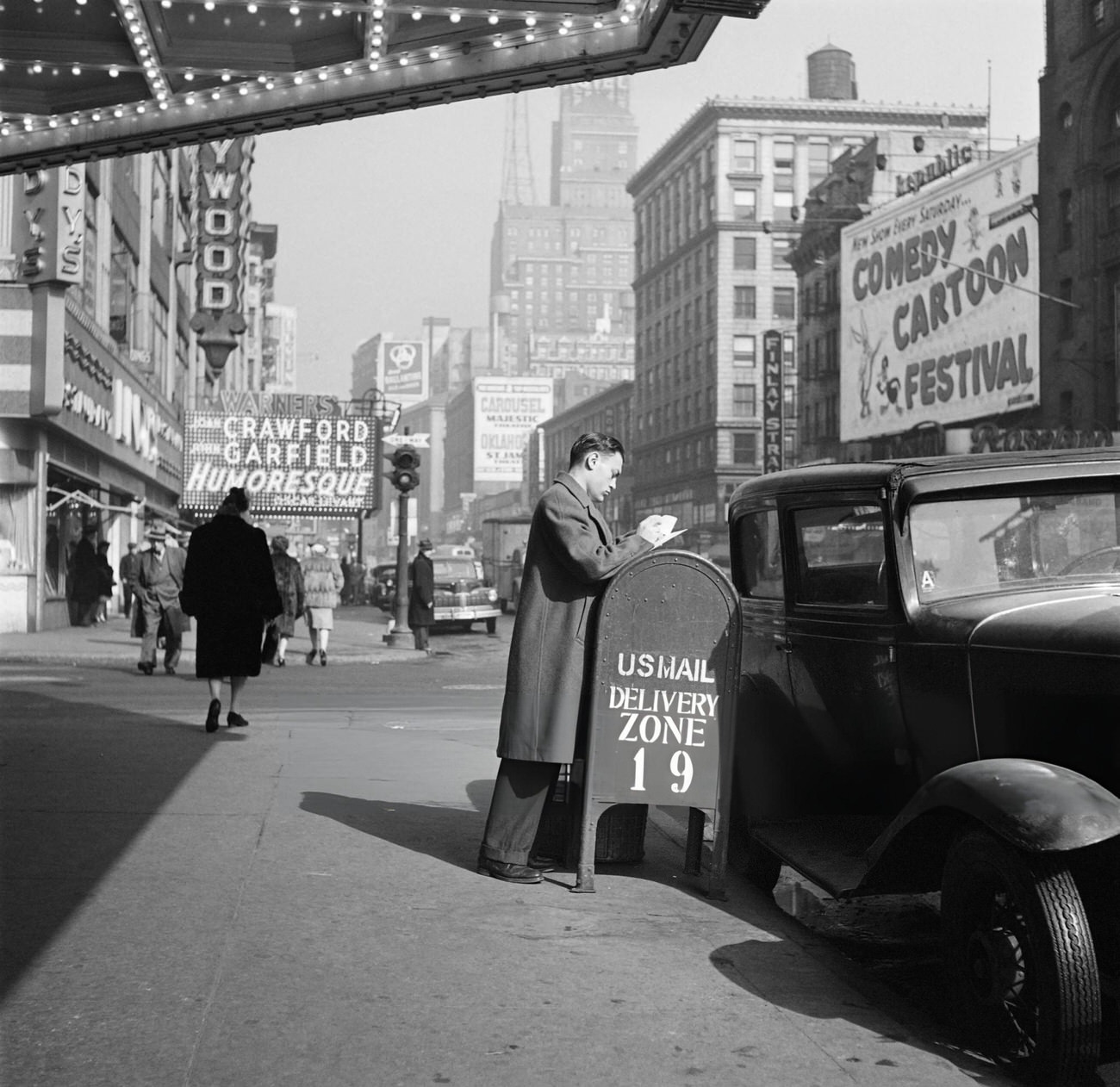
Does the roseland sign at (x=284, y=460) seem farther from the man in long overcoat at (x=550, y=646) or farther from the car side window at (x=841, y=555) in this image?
the car side window at (x=841, y=555)

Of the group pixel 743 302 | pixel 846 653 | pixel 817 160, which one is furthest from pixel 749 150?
pixel 846 653

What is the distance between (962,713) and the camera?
4383mm

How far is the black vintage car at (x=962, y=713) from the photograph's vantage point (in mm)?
3701

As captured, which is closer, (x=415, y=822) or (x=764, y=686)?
(x=764, y=686)

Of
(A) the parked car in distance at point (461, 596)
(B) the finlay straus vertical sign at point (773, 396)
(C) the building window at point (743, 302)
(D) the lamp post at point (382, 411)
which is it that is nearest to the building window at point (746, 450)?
(C) the building window at point (743, 302)

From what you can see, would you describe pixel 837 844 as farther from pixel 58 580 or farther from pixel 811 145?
pixel 811 145

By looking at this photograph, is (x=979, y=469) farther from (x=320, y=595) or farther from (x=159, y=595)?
(x=320, y=595)

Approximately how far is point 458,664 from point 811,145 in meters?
82.0

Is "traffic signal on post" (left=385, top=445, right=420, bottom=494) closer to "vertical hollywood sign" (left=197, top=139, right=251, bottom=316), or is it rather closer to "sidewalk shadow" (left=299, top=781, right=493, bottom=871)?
"vertical hollywood sign" (left=197, top=139, right=251, bottom=316)

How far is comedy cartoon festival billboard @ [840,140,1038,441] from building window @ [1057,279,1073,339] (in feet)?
3.10

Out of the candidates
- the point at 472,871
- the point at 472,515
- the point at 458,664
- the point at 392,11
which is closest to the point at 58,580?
the point at 458,664

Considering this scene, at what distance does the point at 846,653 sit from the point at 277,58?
6.01 m

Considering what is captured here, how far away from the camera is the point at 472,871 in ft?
19.8

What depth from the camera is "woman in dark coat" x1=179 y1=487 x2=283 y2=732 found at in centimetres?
1034
